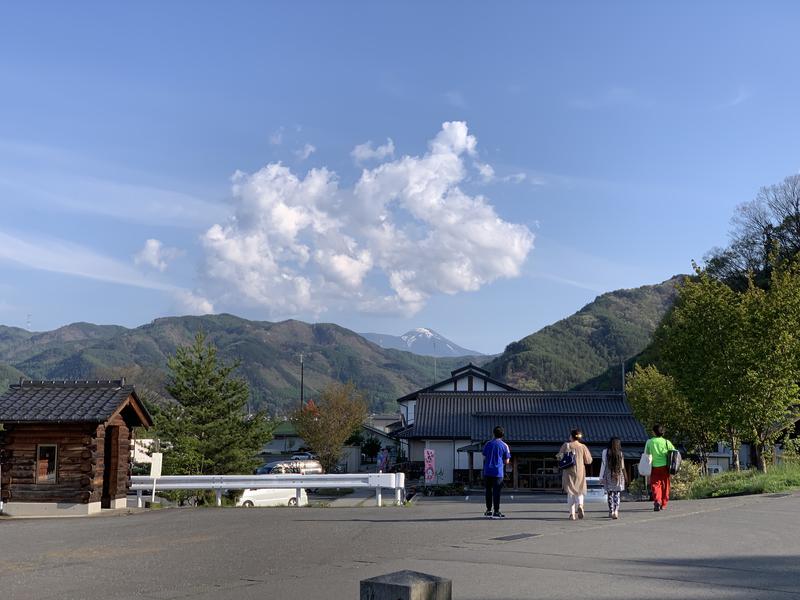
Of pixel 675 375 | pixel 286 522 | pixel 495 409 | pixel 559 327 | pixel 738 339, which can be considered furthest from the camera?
pixel 559 327

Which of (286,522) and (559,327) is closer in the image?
(286,522)

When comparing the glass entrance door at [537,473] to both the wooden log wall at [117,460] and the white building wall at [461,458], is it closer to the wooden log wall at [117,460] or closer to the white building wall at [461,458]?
the white building wall at [461,458]

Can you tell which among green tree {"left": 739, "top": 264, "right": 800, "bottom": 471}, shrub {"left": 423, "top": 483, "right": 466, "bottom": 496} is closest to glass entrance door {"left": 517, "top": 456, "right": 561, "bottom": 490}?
shrub {"left": 423, "top": 483, "right": 466, "bottom": 496}

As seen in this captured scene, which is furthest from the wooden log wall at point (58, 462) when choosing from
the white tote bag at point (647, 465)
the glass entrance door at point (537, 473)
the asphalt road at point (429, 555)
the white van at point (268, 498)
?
the glass entrance door at point (537, 473)

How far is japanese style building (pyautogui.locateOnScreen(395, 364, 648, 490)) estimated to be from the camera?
47594 millimetres

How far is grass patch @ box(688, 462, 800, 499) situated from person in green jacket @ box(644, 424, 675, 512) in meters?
3.39

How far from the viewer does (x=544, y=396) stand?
55.4m

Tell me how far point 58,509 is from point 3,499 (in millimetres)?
1504

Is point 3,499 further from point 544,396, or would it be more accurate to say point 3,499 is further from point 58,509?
point 544,396

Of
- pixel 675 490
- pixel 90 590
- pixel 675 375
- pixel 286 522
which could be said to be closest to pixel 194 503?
pixel 286 522

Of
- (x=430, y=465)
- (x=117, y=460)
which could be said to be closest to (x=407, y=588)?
(x=117, y=460)

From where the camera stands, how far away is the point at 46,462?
19750 millimetres

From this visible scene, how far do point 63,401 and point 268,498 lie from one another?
371 inches

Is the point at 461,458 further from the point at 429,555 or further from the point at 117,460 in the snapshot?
the point at 429,555
